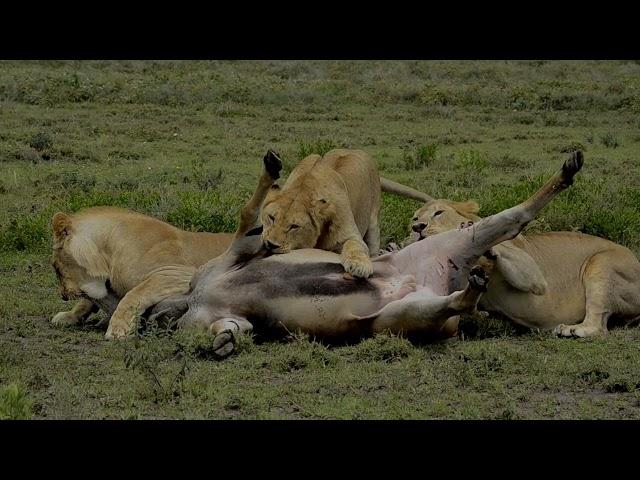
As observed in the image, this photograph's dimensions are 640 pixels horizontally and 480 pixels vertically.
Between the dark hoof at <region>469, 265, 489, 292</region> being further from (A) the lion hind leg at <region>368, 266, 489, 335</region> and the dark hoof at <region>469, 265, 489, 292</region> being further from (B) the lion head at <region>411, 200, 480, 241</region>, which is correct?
(B) the lion head at <region>411, 200, 480, 241</region>

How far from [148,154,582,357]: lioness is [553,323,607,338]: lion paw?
0.73 metres

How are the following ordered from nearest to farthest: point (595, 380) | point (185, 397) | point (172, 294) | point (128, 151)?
1. point (185, 397)
2. point (595, 380)
3. point (172, 294)
4. point (128, 151)

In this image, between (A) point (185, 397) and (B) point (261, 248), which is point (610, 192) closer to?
(B) point (261, 248)

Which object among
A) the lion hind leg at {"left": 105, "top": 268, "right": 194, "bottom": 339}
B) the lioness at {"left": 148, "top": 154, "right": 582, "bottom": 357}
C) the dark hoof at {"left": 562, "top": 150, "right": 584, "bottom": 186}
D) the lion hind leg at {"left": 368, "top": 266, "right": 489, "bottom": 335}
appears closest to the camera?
the lion hind leg at {"left": 368, "top": 266, "right": 489, "bottom": 335}

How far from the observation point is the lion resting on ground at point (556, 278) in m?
7.93

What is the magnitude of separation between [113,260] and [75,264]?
0.26 m

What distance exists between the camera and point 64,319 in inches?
329

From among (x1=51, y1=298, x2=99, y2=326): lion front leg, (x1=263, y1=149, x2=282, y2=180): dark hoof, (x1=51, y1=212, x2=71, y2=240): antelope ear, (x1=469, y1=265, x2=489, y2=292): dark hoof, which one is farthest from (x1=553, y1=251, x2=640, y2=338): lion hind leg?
(x1=51, y1=212, x2=71, y2=240): antelope ear

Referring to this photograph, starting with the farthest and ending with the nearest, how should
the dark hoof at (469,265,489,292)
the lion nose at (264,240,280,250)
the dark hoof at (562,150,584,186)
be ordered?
1. the lion nose at (264,240,280,250)
2. the dark hoof at (562,150,584,186)
3. the dark hoof at (469,265,489,292)

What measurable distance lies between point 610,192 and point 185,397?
7831 millimetres

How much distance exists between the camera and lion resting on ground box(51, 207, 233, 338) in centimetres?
812

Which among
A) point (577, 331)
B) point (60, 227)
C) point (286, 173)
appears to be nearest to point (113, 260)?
point (60, 227)

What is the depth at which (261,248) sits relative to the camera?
7750 mm

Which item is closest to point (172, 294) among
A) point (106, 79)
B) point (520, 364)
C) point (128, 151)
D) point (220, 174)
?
point (520, 364)
